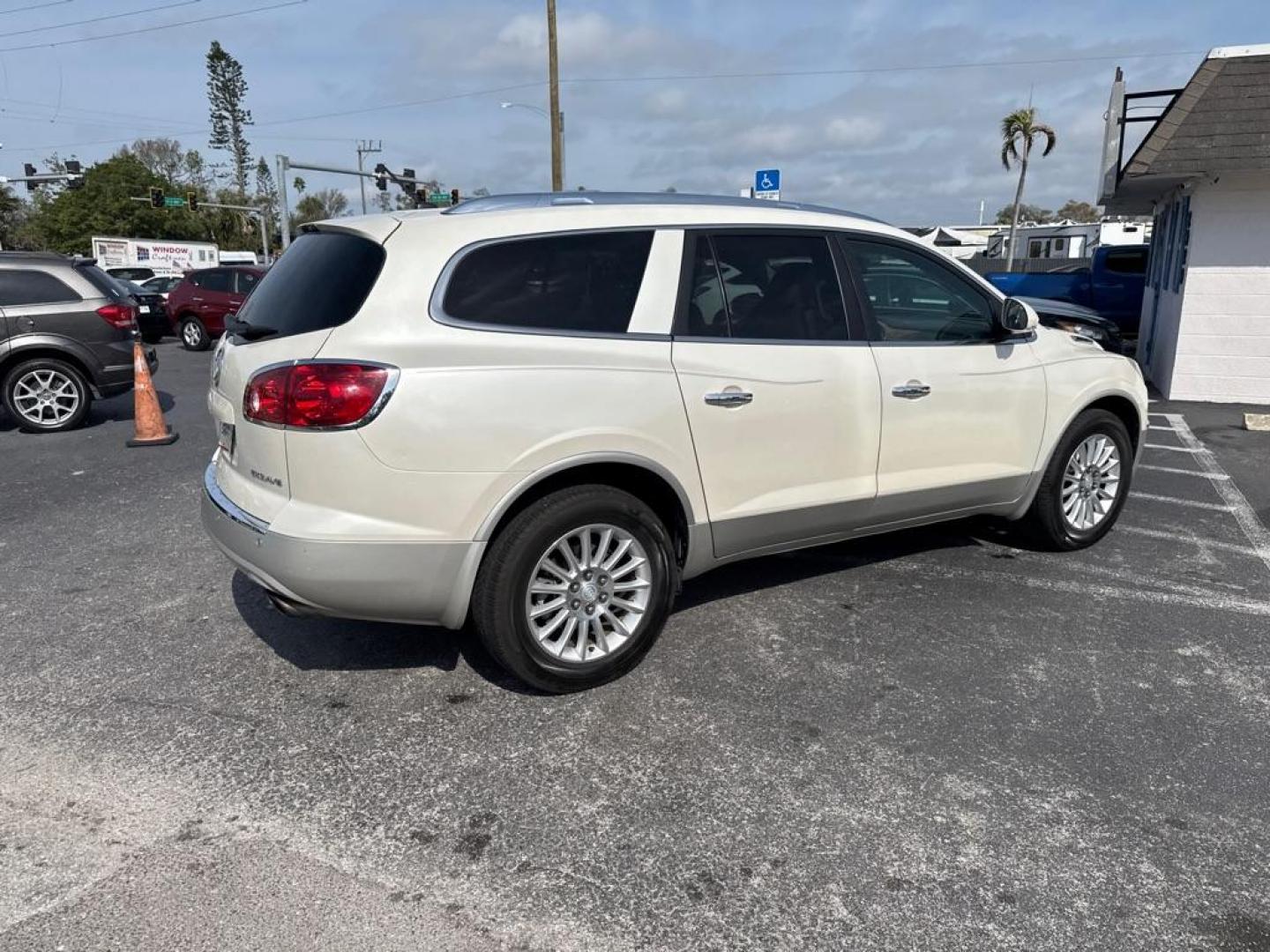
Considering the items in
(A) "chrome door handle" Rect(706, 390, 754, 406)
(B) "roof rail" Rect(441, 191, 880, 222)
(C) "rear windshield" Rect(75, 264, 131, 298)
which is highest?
(B) "roof rail" Rect(441, 191, 880, 222)

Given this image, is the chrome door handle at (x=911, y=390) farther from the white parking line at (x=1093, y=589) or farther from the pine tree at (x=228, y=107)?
the pine tree at (x=228, y=107)

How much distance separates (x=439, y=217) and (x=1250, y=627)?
4.02 metres

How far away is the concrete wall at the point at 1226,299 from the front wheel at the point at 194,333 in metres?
16.5

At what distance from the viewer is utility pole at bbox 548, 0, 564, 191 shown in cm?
2327

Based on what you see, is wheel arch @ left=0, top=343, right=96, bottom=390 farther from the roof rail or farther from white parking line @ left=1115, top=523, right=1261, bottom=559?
white parking line @ left=1115, top=523, right=1261, bottom=559

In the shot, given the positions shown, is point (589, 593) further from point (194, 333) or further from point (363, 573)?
point (194, 333)

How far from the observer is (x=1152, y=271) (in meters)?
14.0

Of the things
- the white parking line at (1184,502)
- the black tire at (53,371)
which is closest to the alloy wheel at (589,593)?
the white parking line at (1184,502)

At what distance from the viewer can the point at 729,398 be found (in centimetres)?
370

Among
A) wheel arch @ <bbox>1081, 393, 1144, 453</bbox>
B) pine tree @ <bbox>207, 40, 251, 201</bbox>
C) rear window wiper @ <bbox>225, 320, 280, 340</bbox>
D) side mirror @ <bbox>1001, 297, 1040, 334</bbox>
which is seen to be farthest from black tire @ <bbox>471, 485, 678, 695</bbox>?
pine tree @ <bbox>207, 40, 251, 201</bbox>

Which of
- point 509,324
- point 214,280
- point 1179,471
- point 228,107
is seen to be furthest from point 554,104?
point 228,107

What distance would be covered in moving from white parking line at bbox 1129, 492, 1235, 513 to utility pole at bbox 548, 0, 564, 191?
18.6m

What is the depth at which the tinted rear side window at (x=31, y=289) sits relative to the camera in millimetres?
8922

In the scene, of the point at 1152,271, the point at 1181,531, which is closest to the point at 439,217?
the point at 1181,531
